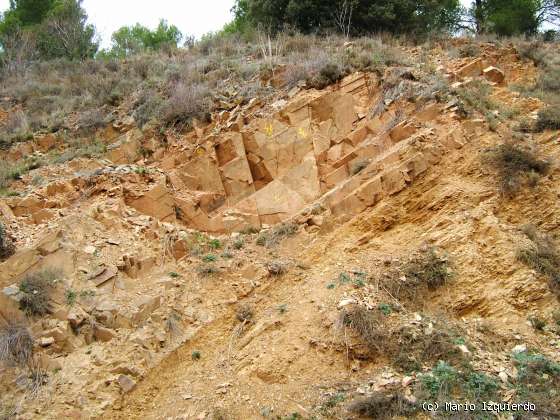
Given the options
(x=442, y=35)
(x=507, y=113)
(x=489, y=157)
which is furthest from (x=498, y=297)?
(x=442, y=35)

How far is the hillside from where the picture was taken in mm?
5965

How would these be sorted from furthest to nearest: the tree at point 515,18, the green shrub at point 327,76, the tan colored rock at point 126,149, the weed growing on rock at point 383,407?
the tree at point 515,18, the green shrub at point 327,76, the tan colored rock at point 126,149, the weed growing on rock at point 383,407

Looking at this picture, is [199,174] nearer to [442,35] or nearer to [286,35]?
[286,35]

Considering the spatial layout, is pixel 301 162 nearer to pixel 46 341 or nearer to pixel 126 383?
pixel 126 383

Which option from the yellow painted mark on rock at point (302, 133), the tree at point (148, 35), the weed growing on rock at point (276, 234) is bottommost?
the weed growing on rock at point (276, 234)

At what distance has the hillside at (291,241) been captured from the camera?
596 cm

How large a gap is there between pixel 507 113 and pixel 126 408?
25.2ft

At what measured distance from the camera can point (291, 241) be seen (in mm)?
8141

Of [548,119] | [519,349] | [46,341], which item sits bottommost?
[519,349]

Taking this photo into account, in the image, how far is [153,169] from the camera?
9258 mm

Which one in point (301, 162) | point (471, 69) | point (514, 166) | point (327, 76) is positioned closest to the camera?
point (514, 166)

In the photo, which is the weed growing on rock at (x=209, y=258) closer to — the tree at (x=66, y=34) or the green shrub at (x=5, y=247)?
the green shrub at (x=5, y=247)

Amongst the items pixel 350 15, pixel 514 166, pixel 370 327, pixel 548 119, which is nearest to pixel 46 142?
pixel 370 327

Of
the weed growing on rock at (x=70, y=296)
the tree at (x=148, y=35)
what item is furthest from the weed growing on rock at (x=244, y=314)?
the tree at (x=148, y=35)
